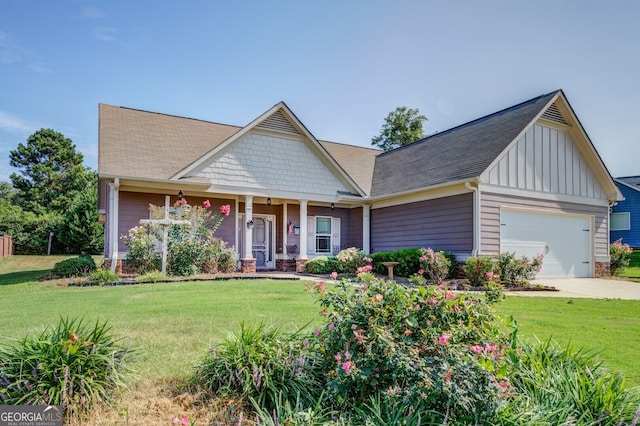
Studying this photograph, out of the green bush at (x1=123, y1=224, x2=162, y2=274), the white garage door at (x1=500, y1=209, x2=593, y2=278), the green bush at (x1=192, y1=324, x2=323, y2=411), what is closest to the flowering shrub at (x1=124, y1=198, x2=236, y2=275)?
the green bush at (x1=123, y1=224, x2=162, y2=274)

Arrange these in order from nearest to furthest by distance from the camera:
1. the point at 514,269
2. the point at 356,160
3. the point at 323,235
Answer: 1. the point at 514,269
2. the point at 323,235
3. the point at 356,160

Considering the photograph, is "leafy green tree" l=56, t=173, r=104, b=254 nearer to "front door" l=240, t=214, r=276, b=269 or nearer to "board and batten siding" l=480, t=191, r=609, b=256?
"front door" l=240, t=214, r=276, b=269

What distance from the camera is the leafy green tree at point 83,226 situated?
26.1 meters

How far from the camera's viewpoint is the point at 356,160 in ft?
69.0

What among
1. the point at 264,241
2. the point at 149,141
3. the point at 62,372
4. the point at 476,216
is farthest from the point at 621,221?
the point at 62,372

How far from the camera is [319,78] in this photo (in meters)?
14.4

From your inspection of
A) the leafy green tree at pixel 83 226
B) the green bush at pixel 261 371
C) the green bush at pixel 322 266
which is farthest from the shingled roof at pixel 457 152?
the leafy green tree at pixel 83 226

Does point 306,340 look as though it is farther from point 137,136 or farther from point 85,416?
point 137,136

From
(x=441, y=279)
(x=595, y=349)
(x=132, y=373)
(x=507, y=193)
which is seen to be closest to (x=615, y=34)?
(x=507, y=193)

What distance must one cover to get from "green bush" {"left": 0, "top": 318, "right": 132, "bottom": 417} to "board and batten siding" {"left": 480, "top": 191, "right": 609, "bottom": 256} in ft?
37.5

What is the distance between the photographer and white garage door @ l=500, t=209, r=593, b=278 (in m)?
13.5

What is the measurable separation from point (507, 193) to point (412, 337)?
1173cm

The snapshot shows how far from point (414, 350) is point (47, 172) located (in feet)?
141

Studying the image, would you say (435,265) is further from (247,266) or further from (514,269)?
(247,266)
